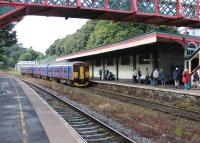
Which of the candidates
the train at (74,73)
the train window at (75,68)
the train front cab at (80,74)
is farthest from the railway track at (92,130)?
the train window at (75,68)

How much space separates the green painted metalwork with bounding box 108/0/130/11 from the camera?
23078 mm

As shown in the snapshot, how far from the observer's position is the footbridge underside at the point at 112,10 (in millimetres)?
21406

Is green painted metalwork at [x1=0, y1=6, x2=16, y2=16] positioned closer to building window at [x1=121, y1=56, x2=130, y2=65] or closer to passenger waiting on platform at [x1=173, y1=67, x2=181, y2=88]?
passenger waiting on platform at [x1=173, y1=67, x2=181, y2=88]

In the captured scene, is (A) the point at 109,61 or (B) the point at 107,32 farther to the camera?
(B) the point at 107,32

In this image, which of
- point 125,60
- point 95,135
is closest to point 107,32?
point 125,60

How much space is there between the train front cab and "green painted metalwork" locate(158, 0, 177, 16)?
14813 millimetres

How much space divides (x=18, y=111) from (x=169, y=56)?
63.3ft

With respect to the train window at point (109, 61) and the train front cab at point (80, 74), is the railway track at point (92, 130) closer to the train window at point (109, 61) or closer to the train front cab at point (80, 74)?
the train front cab at point (80, 74)

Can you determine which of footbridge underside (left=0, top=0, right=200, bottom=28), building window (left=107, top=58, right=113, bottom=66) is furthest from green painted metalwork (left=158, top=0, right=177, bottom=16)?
building window (left=107, top=58, right=113, bottom=66)

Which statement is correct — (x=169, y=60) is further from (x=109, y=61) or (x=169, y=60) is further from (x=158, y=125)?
(x=158, y=125)

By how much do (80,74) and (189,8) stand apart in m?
14.8

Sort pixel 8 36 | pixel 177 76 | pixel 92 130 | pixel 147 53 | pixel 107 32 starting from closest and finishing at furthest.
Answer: pixel 92 130 → pixel 177 76 → pixel 147 53 → pixel 8 36 → pixel 107 32

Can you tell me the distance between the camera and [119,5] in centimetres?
2328

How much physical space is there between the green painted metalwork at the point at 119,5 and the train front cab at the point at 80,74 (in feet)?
50.1
